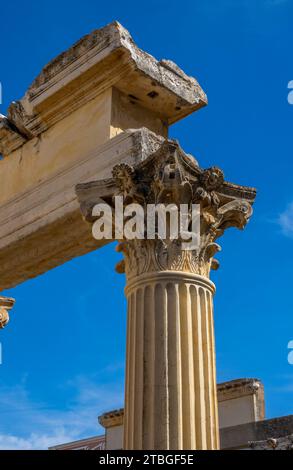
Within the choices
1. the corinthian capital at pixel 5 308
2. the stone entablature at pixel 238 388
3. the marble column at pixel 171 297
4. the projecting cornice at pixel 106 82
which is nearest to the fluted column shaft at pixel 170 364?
the marble column at pixel 171 297

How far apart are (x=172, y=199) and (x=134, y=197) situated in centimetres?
48

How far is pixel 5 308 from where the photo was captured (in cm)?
1673

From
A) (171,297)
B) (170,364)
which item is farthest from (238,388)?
(170,364)

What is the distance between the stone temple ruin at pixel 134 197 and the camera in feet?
28.3

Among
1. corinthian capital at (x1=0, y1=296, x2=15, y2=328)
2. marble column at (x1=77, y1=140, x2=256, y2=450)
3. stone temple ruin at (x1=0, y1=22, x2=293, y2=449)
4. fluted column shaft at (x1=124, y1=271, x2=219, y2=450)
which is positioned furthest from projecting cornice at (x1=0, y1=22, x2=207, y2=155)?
corinthian capital at (x1=0, y1=296, x2=15, y2=328)

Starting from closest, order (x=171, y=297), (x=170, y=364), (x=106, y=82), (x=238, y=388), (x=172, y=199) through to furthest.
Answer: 1. (x=170, y=364)
2. (x=171, y=297)
3. (x=172, y=199)
4. (x=106, y=82)
5. (x=238, y=388)

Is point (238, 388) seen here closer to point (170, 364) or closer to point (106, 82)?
point (106, 82)

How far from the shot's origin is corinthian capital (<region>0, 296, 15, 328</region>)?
16562 mm

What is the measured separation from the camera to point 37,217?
39.4ft

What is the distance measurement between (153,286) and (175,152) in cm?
174

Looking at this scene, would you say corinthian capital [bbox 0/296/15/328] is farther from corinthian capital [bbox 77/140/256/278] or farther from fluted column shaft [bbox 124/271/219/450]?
fluted column shaft [bbox 124/271/219/450]

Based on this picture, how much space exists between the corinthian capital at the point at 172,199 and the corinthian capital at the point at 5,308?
712 cm

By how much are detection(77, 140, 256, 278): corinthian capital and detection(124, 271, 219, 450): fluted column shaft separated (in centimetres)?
24

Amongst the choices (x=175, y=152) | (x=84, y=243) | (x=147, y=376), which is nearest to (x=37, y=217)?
(x=84, y=243)
